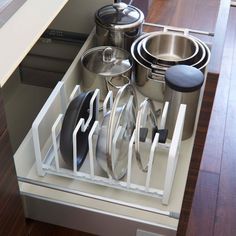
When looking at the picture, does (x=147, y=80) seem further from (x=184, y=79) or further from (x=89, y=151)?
(x=89, y=151)

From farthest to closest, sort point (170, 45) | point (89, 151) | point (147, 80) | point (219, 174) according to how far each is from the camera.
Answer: point (219, 174) → point (170, 45) → point (147, 80) → point (89, 151)

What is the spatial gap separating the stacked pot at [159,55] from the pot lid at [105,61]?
5 centimetres

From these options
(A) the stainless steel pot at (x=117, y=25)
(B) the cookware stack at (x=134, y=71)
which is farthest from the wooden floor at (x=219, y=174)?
(A) the stainless steel pot at (x=117, y=25)

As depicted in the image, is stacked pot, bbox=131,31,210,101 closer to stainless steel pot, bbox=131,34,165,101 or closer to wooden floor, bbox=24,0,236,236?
stainless steel pot, bbox=131,34,165,101

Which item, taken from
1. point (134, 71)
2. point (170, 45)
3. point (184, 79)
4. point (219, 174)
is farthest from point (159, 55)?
point (219, 174)

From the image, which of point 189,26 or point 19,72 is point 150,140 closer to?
point 19,72

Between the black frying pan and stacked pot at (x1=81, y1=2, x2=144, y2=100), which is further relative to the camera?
stacked pot at (x1=81, y1=2, x2=144, y2=100)

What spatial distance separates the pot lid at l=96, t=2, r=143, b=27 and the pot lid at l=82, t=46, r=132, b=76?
8 centimetres

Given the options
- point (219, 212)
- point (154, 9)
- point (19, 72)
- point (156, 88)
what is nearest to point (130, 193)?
point (156, 88)

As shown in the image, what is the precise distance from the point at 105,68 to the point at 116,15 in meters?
0.16

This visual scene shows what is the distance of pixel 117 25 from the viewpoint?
119 cm

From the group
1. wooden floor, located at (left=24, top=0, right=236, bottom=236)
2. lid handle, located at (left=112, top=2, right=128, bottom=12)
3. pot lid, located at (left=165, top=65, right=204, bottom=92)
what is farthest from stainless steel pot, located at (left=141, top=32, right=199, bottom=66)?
wooden floor, located at (left=24, top=0, right=236, bottom=236)

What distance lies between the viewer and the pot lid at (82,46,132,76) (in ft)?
3.84

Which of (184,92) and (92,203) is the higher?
(184,92)
